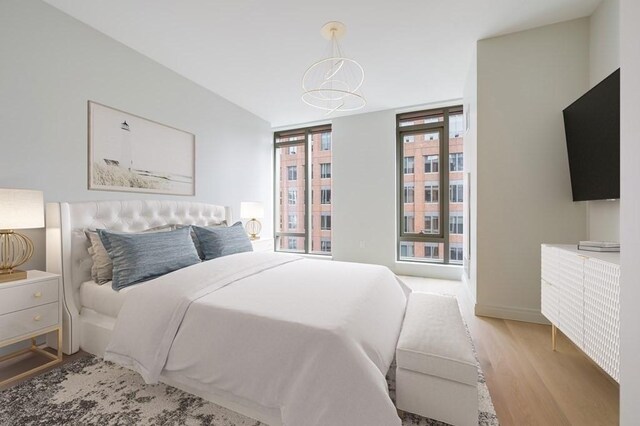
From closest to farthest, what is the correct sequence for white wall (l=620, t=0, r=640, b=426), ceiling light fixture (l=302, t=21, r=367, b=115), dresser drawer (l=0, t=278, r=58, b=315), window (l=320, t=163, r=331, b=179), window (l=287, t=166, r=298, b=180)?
1. white wall (l=620, t=0, r=640, b=426)
2. dresser drawer (l=0, t=278, r=58, b=315)
3. ceiling light fixture (l=302, t=21, r=367, b=115)
4. window (l=320, t=163, r=331, b=179)
5. window (l=287, t=166, r=298, b=180)

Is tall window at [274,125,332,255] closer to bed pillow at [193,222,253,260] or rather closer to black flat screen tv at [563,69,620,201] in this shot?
bed pillow at [193,222,253,260]

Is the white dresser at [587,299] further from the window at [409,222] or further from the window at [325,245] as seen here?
the window at [325,245]

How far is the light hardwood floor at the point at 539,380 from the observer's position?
152cm

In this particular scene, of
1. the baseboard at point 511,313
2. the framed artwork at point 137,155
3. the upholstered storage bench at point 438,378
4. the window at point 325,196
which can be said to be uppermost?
the framed artwork at point 137,155

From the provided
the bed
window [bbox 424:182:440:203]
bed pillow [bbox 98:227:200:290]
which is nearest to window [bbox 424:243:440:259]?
window [bbox 424:182:440:203]

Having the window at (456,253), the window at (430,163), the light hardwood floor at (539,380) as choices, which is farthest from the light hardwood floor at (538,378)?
the window at (430,163)

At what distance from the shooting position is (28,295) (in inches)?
75.4

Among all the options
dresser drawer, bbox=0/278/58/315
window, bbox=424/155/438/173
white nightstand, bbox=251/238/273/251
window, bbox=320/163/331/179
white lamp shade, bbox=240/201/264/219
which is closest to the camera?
dresser drawer, bbox=0/278/58/315

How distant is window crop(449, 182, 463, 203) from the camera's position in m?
4.33

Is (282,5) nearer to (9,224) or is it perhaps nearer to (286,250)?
(9,224)

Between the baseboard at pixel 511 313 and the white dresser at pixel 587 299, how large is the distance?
489mm

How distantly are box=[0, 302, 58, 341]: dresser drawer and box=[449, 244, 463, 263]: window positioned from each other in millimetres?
4667

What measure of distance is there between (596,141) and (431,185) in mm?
2468

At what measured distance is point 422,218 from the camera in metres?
4.62
